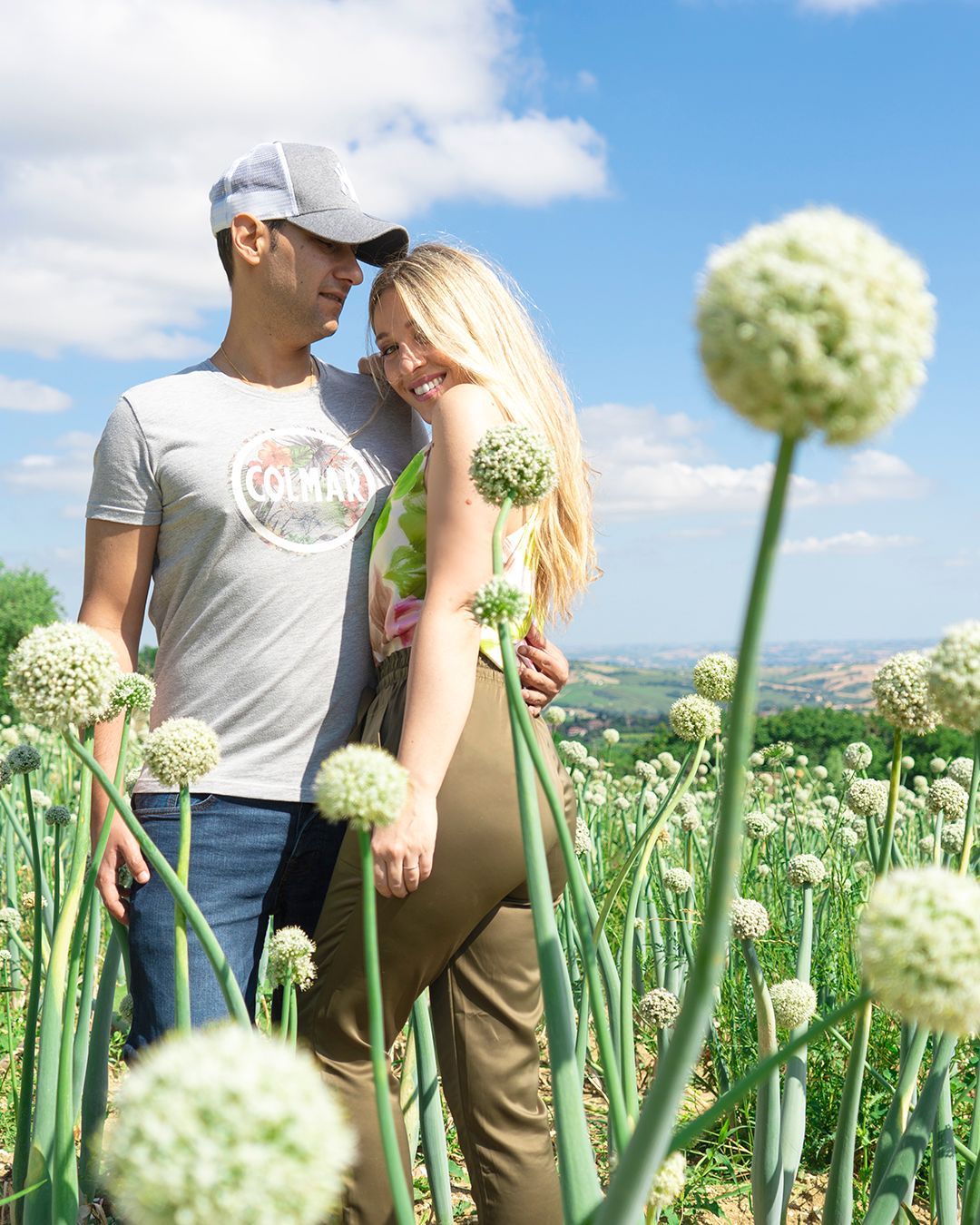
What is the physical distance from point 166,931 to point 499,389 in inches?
60.6

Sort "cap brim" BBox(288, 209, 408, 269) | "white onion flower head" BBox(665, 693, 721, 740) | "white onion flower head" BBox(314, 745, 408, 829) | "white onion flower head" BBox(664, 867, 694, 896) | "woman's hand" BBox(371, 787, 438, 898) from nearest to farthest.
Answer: "white onion flower head" BBox(314, 745, 408, 829)
"woman's hand" BBox(371, 787, 438, 898)
"white onion flower head" BBox(665, 693, 721, 740)
"cap brim" BBox(288, 209, 408, 269)
"white onion flower head" BBox(664, 867, 694, 896)

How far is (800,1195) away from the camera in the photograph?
129 inches

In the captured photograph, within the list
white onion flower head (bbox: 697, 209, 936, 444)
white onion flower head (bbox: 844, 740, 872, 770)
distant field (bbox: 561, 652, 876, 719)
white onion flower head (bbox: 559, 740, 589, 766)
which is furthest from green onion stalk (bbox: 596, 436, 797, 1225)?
distant field (bbox: 561, 652, 876, 719)

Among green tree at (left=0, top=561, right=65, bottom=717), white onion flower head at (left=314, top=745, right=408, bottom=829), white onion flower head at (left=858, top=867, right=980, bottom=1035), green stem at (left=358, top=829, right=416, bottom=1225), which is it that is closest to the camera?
white onion flower head at (left=858, top=867, right=980, bottom=1035)

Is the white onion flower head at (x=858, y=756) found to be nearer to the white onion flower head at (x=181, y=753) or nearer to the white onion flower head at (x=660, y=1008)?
the white onion flower head at (x=660, y=1008)

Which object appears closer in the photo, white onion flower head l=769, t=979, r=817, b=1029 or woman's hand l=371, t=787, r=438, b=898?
woman's hand l=371, t=787, r=438, b=898

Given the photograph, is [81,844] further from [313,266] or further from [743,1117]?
[743,1117]

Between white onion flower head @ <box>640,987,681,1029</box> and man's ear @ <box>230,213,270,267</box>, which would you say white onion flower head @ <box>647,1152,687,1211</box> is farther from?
man's ear @ <box>230,213,270,267</box>

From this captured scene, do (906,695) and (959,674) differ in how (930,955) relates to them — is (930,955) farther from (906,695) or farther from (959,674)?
(906,695)

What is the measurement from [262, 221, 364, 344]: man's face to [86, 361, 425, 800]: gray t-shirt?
29cm

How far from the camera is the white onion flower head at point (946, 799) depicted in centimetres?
316

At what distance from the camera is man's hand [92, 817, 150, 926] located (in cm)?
246

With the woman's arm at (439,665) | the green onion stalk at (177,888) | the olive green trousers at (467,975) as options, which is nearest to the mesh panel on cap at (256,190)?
the woman's arm at (439,665)

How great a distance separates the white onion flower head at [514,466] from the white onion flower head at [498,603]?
177 mm
